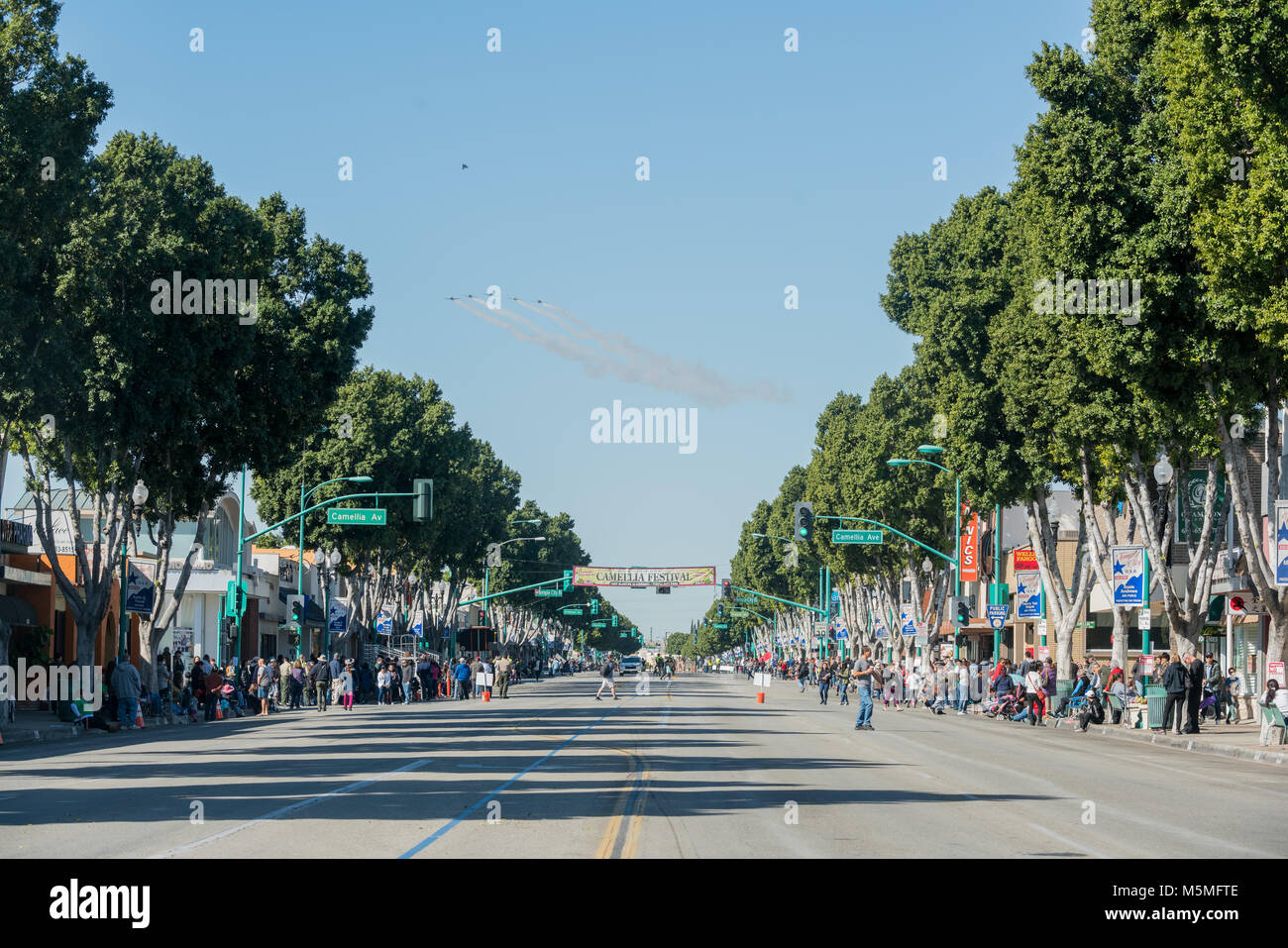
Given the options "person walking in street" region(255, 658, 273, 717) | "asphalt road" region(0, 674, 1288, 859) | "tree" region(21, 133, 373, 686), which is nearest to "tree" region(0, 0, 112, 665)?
"tree" region(21, 133, 373, 686)

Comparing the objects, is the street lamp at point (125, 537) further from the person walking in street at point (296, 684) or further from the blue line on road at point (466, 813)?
the blue line on road at point (466, 813)

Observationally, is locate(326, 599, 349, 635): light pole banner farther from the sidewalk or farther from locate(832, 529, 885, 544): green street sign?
the sidewalk

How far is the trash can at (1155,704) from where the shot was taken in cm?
3983

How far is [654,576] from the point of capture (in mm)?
157125

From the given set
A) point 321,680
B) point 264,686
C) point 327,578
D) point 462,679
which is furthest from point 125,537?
point 462,679

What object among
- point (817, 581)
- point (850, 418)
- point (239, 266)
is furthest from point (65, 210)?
point (817, 581)

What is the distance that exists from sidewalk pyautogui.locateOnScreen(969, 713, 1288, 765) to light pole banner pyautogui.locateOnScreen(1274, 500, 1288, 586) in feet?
11.4

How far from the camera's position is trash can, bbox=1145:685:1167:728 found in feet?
131

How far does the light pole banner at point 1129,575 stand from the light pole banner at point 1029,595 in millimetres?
14434

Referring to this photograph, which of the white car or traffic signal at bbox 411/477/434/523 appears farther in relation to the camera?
the white car

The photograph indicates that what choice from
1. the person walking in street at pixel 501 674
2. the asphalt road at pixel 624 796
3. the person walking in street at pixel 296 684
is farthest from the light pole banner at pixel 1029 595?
the person walking in street at pixel 296 684

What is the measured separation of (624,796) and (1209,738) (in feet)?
75.8

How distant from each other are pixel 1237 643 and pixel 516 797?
139ft

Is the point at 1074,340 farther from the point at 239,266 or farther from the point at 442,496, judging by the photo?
the point at 442,496
